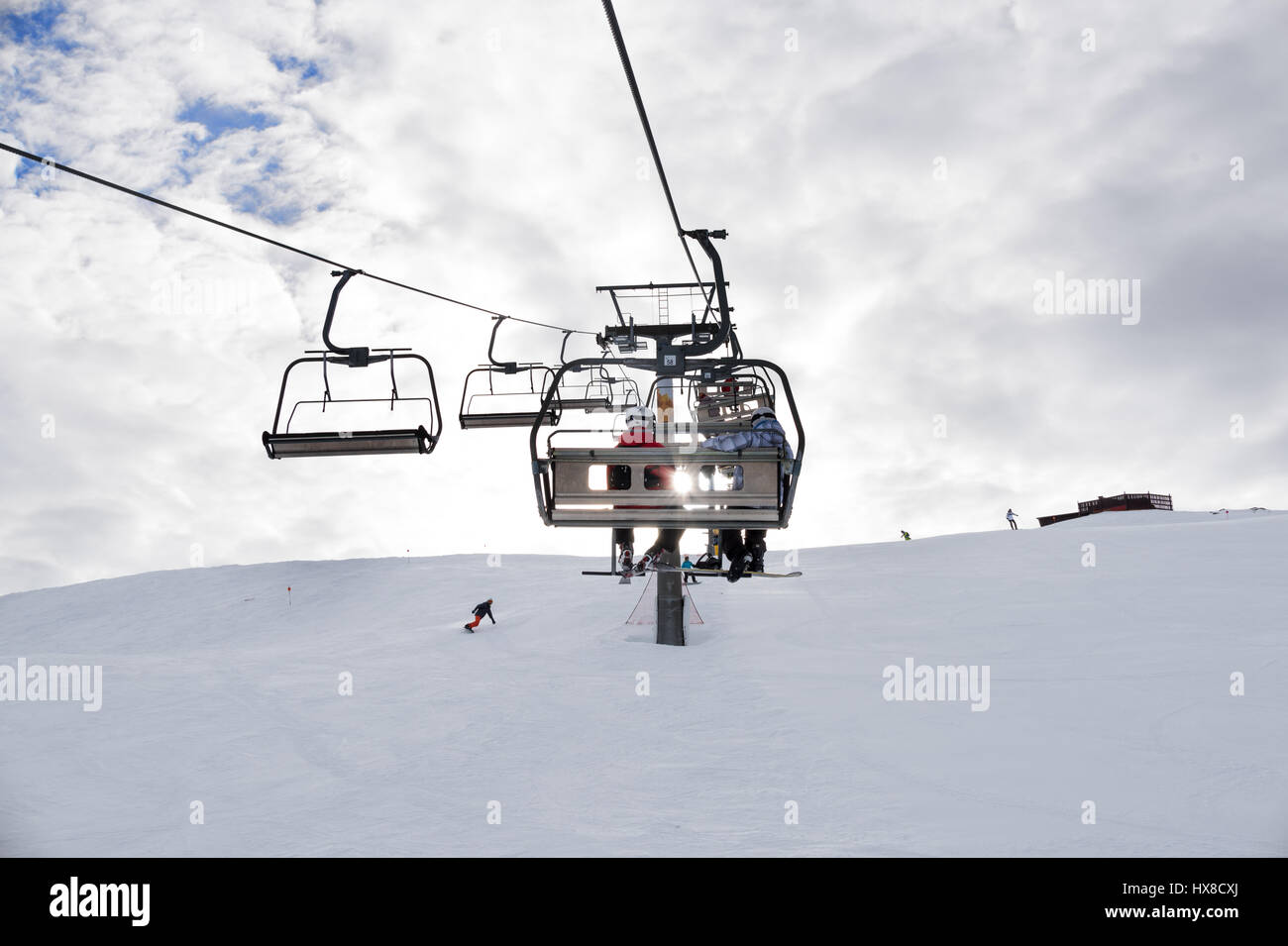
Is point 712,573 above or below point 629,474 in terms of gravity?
below

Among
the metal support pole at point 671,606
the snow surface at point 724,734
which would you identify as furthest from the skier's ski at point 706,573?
the snow surface at point 724,734

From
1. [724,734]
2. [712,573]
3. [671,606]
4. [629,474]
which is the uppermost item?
[629,474]

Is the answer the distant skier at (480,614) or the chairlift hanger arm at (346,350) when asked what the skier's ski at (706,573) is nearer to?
the distant skier at (480,614)

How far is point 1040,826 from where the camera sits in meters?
7.82

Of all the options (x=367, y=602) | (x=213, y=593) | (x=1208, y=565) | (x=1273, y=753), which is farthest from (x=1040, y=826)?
(x=213, y=593)

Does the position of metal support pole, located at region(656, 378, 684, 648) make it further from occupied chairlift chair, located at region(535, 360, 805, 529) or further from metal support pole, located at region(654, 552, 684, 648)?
occupied chairlift chair, located at region(535, 360, 805, 529)

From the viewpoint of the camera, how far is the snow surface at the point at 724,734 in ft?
25.7

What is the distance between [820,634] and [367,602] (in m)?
17.4

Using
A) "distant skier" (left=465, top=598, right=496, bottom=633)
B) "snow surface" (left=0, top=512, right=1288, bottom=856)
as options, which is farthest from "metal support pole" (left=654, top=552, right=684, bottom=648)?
"distant skier" (left=465, top=598, right=496, bottom=633)

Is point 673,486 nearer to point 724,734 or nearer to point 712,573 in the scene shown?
point 724,734

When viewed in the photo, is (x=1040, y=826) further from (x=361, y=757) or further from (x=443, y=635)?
(x=443, y=635)

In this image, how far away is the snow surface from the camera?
783 cm

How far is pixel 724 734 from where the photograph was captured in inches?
440

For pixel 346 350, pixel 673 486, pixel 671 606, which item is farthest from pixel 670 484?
pixel 671 606
